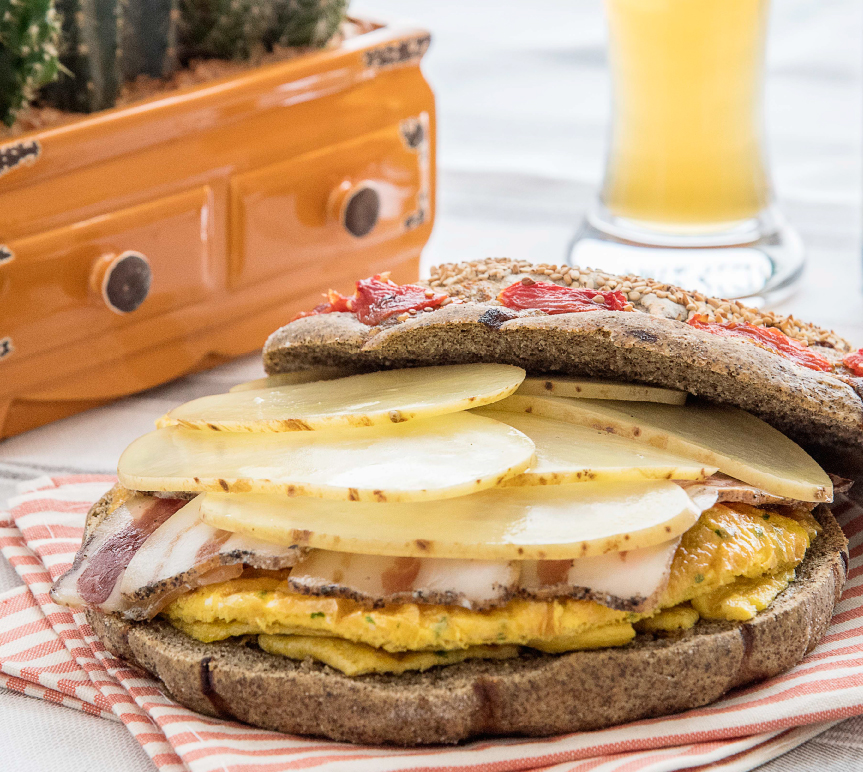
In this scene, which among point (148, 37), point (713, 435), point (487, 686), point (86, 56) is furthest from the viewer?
point (148, 37)

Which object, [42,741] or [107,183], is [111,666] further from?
[107,183]

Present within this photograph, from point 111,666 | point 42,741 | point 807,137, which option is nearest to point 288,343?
point 111,666

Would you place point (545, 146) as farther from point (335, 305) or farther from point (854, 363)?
point (854, 363)

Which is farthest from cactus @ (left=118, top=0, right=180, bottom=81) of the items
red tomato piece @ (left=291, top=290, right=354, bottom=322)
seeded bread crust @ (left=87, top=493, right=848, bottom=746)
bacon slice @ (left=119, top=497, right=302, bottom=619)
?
seeded bread crust @ (left=87, top=493, right=848, bottom=746)

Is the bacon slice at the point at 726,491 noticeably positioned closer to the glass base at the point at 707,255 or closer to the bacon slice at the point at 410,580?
the bacon slice at the point at 410,580

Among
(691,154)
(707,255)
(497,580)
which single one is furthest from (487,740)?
(691,154)

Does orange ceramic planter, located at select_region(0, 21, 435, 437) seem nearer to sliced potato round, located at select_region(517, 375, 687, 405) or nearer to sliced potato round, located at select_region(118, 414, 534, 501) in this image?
sliced potato round, located at select_region(118, 414, 534, 501)
